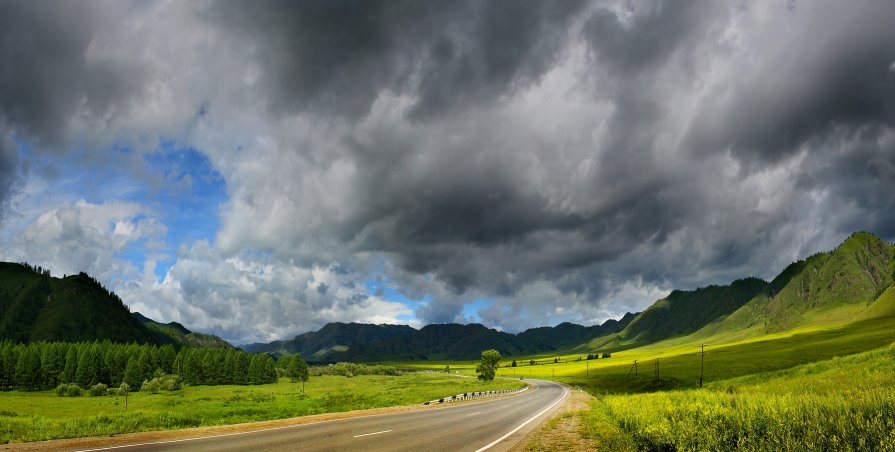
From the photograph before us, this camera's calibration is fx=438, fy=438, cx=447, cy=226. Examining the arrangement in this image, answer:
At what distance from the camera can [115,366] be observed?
14125cm

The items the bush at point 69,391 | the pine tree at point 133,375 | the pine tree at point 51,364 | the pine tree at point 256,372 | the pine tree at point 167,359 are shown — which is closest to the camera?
the bush at point 69,391

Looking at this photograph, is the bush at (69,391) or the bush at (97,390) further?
the bush at (97,390)

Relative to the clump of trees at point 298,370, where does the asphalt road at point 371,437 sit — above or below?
above

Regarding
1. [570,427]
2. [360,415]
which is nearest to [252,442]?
[360,415]

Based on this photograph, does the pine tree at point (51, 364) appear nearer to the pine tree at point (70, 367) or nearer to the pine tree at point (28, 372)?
the pine tree at point (28, 372)

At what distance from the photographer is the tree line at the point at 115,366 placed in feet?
441

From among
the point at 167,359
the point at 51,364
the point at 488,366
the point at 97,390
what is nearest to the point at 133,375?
the point at 97,390

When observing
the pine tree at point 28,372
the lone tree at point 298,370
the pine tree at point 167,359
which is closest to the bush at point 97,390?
the pine tree at point 167,359

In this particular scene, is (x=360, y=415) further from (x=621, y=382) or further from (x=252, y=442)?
(x=621, y=382)

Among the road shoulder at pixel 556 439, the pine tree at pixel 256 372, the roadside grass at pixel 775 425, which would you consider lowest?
the pine tree at pixel 256 372

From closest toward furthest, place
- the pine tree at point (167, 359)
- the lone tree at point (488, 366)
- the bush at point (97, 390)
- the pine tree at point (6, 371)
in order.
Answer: the bush at point (97, 390) < the pine tree at point (6, 371) < the lone tree at point (488, 366) < the pine tree at point (167, 359)

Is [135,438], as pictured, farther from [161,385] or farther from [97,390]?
[97,390]

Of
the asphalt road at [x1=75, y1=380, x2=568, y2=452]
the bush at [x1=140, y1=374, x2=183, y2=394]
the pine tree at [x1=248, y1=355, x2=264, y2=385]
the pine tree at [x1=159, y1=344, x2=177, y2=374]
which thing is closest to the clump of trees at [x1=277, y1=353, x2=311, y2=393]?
the pine tree at [x1=248, y1=355, x2=264, y2=385]

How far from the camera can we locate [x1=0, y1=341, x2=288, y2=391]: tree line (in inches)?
5295
